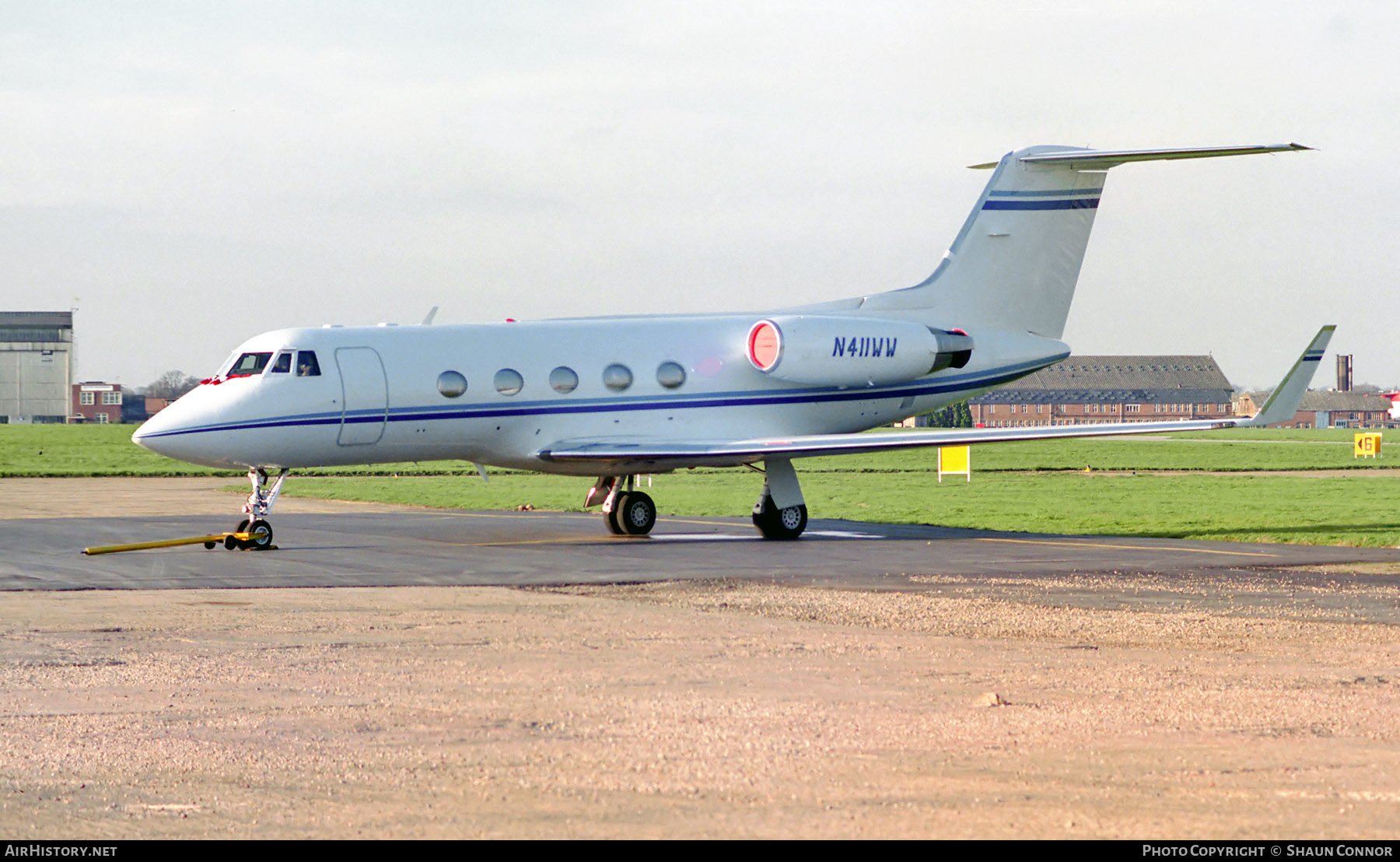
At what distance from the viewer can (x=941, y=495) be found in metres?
35.7

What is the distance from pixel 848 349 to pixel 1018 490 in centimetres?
1287

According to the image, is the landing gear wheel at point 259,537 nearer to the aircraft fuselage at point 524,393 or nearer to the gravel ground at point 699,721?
the aircraft fuselage at point 524,393

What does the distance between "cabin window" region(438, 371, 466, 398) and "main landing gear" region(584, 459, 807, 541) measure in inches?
135

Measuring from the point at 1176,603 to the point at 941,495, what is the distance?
20962 mm

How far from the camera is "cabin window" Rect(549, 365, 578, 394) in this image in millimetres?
24391

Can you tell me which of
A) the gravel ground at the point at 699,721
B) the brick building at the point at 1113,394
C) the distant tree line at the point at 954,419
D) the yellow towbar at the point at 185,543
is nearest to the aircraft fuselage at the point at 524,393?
the yellow towbar at the point at 185,543

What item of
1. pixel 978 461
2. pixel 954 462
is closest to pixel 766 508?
pixel 954 462

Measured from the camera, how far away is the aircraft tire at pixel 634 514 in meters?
25.3

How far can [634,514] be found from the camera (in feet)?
83.3

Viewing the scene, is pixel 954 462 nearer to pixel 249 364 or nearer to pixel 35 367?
pixel 249 364

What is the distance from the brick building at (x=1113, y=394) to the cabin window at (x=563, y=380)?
161 m

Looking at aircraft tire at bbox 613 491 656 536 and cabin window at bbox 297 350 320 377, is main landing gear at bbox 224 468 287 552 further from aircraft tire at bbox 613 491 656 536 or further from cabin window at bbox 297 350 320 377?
aircraft tire at bbox 613 491 656 536

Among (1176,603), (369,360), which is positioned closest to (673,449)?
(369,360)
